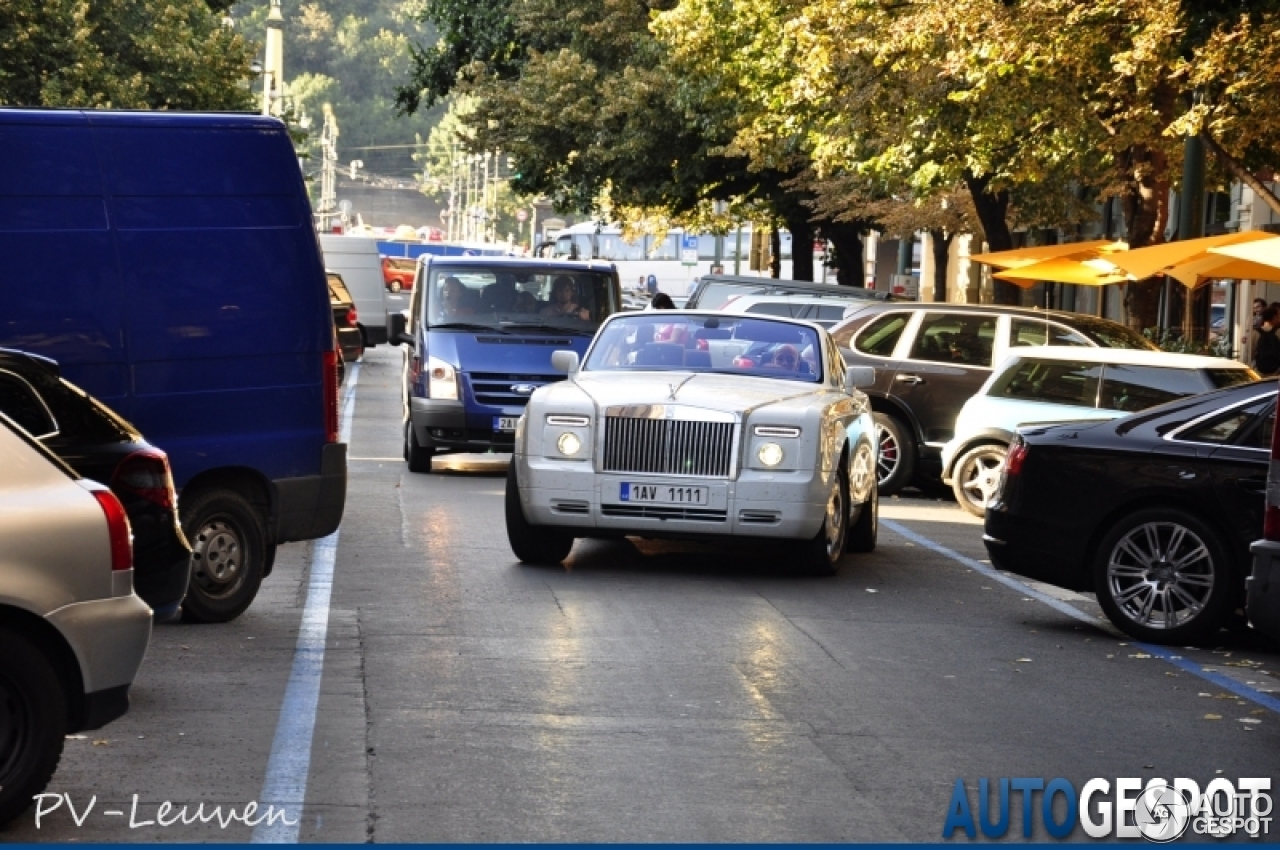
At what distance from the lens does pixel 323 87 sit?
650 ft

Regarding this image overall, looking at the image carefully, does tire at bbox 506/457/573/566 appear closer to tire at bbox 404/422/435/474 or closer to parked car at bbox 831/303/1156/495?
parked car at bbox 831/303/1156/495

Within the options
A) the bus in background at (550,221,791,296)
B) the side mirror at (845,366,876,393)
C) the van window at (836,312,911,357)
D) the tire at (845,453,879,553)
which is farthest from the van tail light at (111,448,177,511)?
the bus in background at (550,221,791,296)

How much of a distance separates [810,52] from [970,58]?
4.06 meters

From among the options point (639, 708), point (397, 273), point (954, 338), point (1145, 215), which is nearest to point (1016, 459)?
point (639, 708)

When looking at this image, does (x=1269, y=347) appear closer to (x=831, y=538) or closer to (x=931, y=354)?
(x=931, y=354)

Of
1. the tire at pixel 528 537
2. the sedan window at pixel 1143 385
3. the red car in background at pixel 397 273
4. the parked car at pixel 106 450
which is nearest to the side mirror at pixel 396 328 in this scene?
the sedan window at pixel 1143 385

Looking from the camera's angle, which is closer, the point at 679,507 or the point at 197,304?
the point at 197,304

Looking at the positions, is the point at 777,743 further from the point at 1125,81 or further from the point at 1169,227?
the point at 1169,227

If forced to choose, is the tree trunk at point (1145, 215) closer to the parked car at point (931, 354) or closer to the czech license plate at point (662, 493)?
the parked car at point (931, 354)

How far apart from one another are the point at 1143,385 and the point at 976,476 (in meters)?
1.66

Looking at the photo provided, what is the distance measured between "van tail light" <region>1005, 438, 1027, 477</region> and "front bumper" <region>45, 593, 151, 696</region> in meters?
6.25

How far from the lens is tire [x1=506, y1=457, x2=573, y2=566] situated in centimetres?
1343

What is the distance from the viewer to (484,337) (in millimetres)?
20844

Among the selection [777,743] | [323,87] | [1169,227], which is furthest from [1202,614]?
[323,87]
